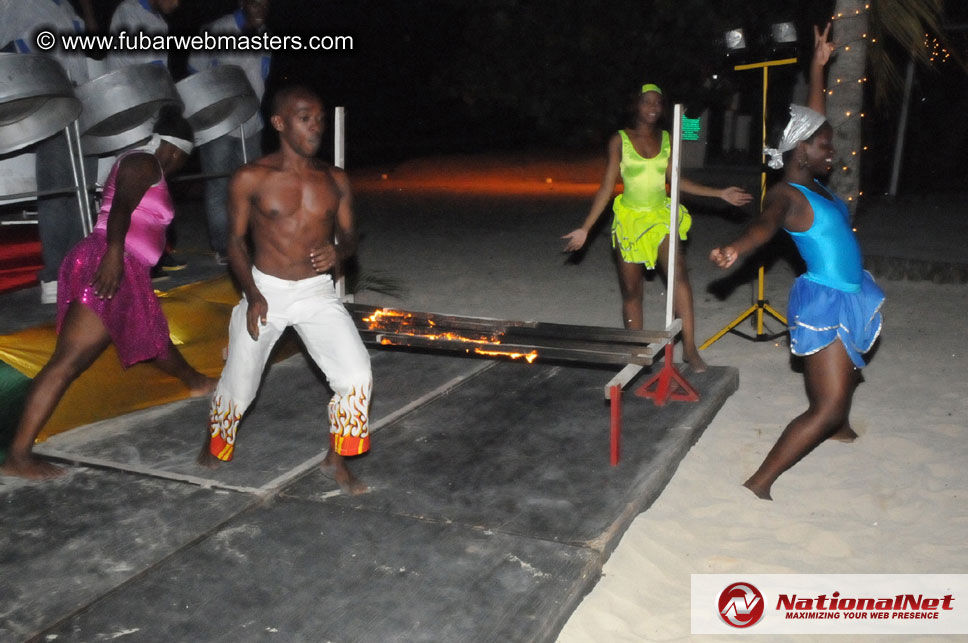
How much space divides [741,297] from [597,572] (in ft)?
16.7

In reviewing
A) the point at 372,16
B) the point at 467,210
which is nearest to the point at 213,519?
the point at 467,210

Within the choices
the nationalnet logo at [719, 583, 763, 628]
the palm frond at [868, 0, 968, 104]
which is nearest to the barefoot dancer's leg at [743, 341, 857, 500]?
the nationalnet logo at [719, 583, 763, 628]

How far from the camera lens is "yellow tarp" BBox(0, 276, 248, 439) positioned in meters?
4.59

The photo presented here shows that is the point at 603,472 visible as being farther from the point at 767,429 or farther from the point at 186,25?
the point at 186,25

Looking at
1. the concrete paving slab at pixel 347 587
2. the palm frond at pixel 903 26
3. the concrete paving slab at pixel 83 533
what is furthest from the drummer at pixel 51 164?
the palm frond at pixel 903 26

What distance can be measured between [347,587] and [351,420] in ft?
2.46

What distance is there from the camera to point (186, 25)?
19406 mm

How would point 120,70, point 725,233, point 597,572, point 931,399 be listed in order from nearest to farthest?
1. point 597,572
2. point 120,70
3. point 931,399
4. point 725,233

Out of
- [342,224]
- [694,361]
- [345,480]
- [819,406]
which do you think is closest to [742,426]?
[694,361]

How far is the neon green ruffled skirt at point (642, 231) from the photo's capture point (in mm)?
5285

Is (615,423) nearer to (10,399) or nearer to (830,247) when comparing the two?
(830,247)

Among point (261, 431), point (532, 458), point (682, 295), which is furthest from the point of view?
point (682, 295)

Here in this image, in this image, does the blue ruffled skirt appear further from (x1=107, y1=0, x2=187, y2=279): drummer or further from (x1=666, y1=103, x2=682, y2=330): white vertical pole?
(x1=107, y1=0, x2=187, y2=279): drummer

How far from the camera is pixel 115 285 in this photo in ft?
13.5
